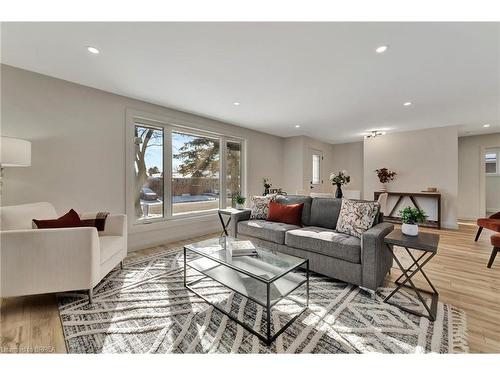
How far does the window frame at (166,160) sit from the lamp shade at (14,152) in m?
1.20

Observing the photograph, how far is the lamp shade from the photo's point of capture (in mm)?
1955

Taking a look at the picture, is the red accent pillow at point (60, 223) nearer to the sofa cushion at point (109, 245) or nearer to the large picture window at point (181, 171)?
the sofa cushion at point (109, 245)

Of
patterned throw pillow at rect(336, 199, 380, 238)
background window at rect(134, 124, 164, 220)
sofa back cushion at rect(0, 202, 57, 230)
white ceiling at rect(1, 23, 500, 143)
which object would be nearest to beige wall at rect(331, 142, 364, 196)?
A: white ceiling at rect(1, 23, 500, 143)

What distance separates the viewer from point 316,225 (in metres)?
3.01

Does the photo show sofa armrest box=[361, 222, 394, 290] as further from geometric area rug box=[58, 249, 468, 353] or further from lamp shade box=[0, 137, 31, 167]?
lamp shade box=[0, 137, 31, 167]

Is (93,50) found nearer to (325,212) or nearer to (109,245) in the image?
(109,245)

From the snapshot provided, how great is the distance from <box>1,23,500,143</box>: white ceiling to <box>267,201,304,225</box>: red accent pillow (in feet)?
5.39

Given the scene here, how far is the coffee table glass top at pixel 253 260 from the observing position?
1671 millimetres

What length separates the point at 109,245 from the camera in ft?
7.36

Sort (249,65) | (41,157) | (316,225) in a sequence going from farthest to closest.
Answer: (316,225) < (41,157) < (249,65)

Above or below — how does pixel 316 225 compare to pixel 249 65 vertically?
below
